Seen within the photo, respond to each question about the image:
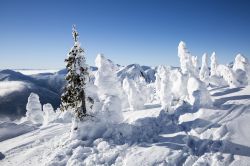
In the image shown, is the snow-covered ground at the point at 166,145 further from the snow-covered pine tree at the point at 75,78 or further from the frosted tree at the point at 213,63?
the frosted tree at the point at 213,63

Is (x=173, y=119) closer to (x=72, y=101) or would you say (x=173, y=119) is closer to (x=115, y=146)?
(x=115, y=146)

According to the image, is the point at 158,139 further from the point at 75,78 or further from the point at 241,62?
the point at 241,62

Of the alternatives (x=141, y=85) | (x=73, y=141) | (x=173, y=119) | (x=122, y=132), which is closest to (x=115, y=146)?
(x=122, y=132)

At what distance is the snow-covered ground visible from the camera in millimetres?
21938

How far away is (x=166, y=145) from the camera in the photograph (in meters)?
24.8

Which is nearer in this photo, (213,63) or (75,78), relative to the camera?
(75,78)

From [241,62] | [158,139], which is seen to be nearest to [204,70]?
[241,62]

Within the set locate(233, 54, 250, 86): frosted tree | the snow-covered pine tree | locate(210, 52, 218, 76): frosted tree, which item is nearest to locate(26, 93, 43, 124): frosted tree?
the snow-covered pine tree

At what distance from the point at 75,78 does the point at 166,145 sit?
12.7m

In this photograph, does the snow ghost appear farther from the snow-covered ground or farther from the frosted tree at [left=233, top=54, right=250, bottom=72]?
the frosted tree at [left=233, top=54, right=250, bottom=72]

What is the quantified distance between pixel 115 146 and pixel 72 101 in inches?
299

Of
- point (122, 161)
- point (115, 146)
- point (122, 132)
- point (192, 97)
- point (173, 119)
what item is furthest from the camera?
point (192, 97)

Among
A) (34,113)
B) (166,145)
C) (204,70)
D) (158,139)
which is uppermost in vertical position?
(204,70)

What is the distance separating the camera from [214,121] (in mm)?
28891
